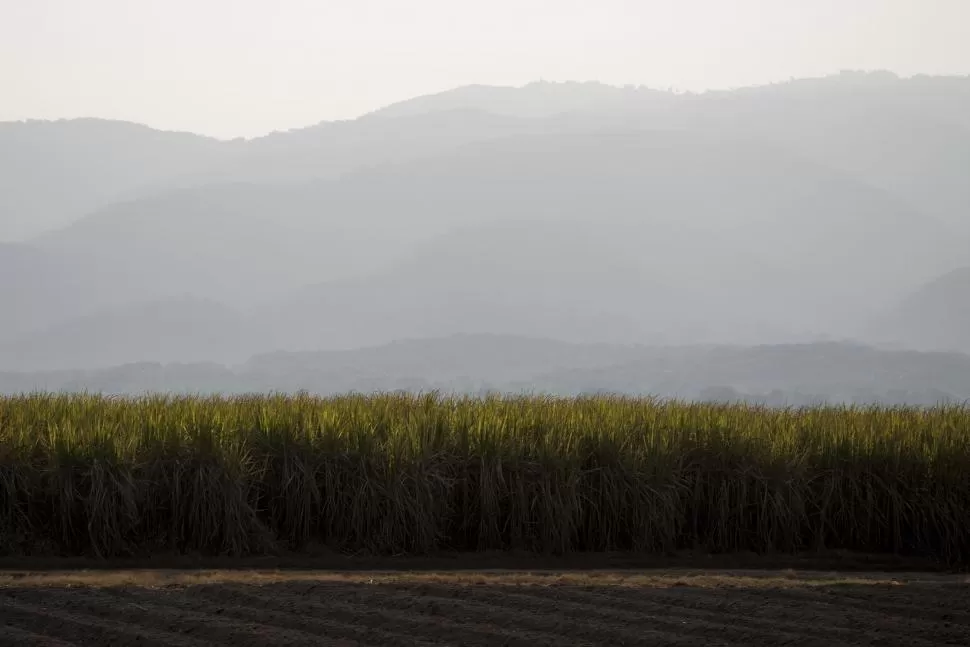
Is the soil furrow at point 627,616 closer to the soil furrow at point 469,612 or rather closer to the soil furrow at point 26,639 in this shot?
the soil furrow at point 469,612

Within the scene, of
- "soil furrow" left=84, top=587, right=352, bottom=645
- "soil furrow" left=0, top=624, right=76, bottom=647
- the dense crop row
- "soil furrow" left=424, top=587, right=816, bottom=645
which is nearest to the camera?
"soil furrow" left=0, top=624, right=76, bottom=647

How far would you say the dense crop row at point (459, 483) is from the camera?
7582mm

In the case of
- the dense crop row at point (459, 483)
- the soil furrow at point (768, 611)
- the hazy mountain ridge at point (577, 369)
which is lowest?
the soil furrow at point (768, 611)

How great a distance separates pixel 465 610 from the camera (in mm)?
5633

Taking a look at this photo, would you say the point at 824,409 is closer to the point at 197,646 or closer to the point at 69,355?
the point at 197,646

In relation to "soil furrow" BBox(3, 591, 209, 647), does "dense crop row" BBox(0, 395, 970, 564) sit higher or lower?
higher

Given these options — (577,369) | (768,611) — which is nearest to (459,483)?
(768,611)

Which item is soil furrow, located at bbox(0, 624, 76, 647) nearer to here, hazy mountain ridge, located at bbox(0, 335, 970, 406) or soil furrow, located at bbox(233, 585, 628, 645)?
soil furrow, located at bbox(233, 585, 628, 645)

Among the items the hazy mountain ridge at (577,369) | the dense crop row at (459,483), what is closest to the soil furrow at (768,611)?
A: the dense crop row at (459,483)

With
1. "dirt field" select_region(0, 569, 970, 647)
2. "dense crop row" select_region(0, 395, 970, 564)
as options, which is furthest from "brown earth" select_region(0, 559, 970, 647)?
"dense crop row" select_region(0, 395, 970, 564)

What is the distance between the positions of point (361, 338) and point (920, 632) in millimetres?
136920

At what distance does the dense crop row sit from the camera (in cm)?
758

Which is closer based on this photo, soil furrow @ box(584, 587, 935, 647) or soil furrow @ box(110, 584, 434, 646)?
soil furrow @ box(110, 584, 434, 646)

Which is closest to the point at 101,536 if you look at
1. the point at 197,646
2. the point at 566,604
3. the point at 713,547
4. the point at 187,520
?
the point at 187,520
